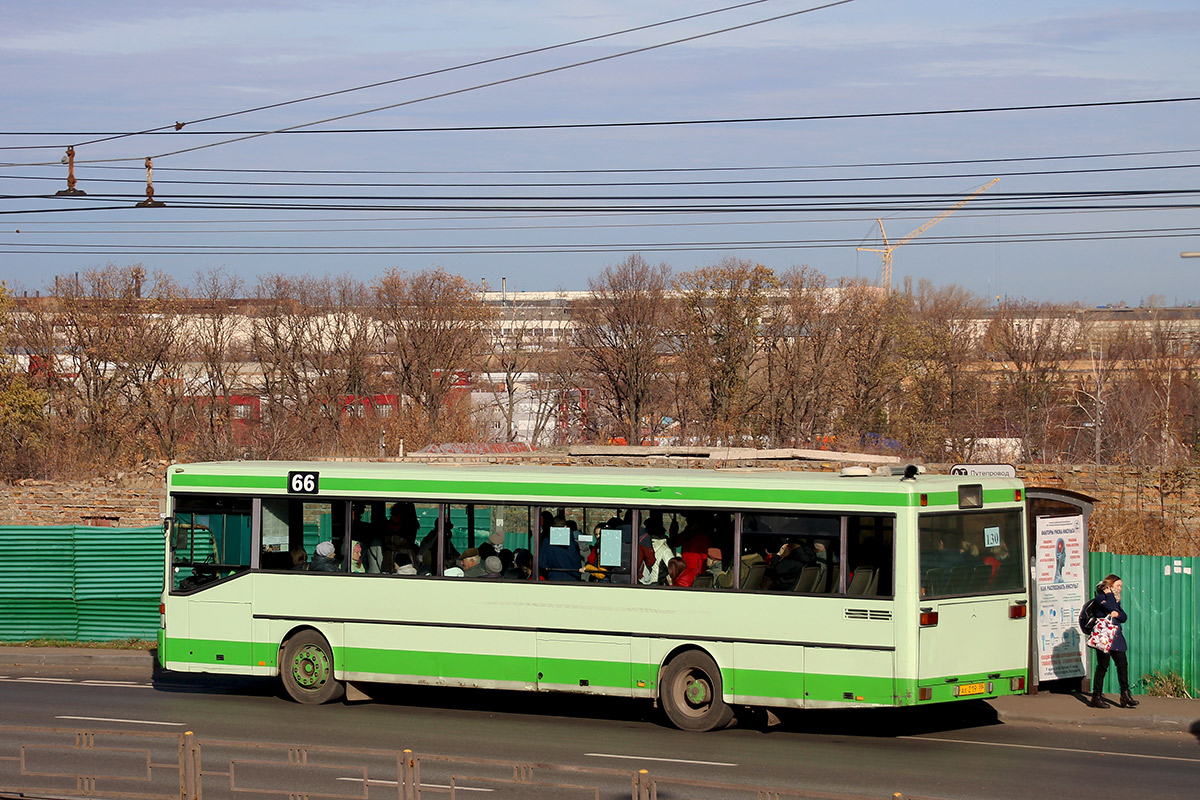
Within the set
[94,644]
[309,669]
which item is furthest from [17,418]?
[309,669]

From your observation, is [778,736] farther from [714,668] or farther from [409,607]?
[409,607]

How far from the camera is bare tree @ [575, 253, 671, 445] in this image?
58.8m

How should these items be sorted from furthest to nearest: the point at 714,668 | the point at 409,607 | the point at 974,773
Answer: the point at 409,607 < the point at 714,668 < the point at 974,773

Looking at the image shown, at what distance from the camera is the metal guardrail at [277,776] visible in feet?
26.3

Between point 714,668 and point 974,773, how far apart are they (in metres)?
2.93

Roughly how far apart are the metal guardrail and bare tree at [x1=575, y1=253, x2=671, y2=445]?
4633cm

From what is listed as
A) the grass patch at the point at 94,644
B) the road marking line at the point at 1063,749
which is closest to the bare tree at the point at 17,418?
the grass patch at the point at 94,644

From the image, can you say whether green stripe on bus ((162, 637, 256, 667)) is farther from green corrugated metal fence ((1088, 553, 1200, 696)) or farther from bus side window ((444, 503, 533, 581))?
green corrugated metal fence ((1088, 553, 1200, 696))

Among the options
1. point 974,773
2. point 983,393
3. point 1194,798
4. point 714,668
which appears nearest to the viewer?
point 1194,798

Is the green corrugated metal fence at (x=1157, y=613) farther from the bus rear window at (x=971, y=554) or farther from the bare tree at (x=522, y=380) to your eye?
the bare tree at (x=522, y=380)

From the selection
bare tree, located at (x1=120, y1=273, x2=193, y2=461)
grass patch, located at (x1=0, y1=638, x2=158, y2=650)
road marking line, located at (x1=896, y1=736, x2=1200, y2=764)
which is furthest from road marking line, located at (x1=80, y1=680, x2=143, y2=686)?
bare tree, located at (x1=120, y1=273, x2=193, y2=461)

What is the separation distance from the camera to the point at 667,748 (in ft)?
40.0

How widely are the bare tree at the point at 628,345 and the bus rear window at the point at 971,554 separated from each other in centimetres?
4432

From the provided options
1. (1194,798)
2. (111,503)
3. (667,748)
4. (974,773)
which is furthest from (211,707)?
(111,503)
